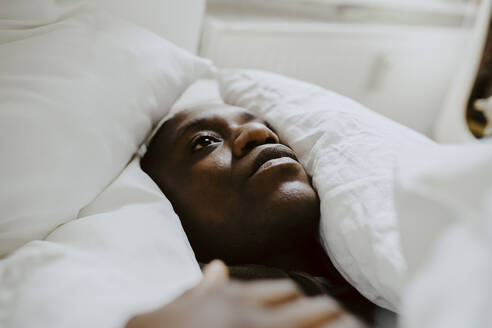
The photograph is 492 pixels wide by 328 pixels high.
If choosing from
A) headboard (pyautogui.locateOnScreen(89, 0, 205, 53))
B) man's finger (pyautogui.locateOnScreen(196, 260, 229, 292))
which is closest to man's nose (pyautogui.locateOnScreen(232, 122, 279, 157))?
man's finger (pyautogui.locateOnScreen(196, 260, 229, 292))

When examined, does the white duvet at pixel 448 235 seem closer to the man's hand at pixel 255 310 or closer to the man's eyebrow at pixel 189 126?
the man's hand at pixel 255 310

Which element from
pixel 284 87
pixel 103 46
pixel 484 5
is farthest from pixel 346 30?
pixel 103 46

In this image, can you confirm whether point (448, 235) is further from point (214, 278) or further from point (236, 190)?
point (236, 190)

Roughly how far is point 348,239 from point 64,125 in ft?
1.42

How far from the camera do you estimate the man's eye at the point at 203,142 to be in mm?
731

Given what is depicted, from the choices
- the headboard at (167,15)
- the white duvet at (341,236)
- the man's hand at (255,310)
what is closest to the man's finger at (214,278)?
the man's hand at (255,310)

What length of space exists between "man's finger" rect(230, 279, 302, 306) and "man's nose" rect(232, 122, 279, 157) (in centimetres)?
39

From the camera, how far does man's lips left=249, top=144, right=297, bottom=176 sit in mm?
669

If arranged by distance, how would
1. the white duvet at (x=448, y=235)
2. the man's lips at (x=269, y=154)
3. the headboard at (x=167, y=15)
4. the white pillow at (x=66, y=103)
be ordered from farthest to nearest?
the headboard at (x=167, y=15)
the man's lips at (x=269, y=154)
the white pillow at (x=66, y=103)
the white duvet at (x=448, y=235)

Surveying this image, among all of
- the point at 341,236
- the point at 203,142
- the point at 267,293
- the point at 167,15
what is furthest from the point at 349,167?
the point at 167,15

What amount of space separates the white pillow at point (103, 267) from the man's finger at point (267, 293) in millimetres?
183

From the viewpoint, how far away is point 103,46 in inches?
27.9

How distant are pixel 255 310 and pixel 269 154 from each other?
1.31 feet

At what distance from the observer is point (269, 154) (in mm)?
678
